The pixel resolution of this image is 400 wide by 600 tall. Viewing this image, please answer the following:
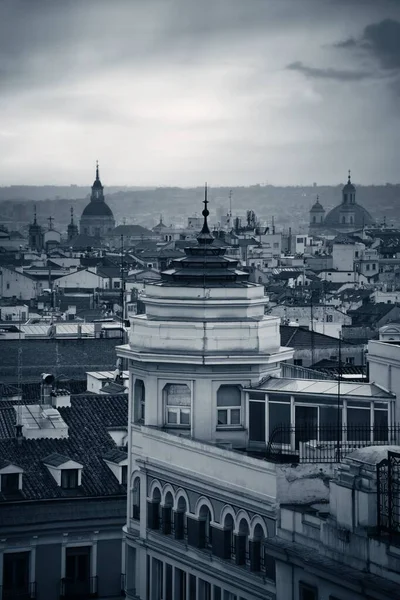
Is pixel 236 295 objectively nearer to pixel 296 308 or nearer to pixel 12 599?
pixel 12 599

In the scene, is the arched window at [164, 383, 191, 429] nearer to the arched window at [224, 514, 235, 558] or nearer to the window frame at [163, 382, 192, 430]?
the window frame at [163, 382, 192, 430]

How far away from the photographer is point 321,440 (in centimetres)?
2038

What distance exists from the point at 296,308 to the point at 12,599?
50.5 m

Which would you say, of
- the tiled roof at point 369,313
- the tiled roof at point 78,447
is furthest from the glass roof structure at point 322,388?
the tiled roof at point 369,313

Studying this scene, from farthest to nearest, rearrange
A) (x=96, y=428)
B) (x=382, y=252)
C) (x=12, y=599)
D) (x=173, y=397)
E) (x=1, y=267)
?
(x=382, y=252)
(x=1, y=267)
(x=96, y=428)
(x=12, y=599)
(x=173, y=397)

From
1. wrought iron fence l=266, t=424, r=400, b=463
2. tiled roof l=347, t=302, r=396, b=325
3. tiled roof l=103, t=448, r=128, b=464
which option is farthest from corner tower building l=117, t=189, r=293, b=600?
tiled roof l=347, t=302, r=396, b=325

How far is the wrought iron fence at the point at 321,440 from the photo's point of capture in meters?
19.9

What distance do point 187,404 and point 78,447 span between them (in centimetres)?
529

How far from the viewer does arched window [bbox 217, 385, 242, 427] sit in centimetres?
2170

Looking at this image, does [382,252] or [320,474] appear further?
[382,252]

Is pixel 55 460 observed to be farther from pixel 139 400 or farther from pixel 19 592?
pixel 139 400

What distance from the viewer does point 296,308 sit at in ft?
245

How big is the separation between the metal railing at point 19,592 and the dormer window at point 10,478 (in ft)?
3.95

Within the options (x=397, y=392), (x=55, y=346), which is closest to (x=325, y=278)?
(x=55, y=346)
